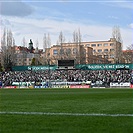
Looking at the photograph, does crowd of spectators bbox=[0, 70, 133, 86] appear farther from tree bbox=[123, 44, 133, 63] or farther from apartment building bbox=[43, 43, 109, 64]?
tree bbox=[123, 44, 133, 63]

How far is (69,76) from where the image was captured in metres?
72.7

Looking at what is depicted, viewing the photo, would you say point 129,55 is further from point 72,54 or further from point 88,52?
point 88,52

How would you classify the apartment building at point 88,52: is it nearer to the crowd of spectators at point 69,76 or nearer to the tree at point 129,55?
the tree at point 129,55

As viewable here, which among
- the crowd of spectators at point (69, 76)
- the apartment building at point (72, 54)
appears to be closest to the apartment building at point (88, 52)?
the apartment building at point (72, 54)

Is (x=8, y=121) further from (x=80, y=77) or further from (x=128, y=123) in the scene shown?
(x=80, y=77)

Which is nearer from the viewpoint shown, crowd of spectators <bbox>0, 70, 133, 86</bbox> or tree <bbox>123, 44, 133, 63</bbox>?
crowd of spectators <bbox>0, 70, 133, 86</bbox>

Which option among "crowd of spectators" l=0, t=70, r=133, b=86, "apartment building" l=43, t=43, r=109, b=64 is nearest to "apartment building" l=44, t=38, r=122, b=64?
"apartment building" l=43, t=43, r=109, b=64

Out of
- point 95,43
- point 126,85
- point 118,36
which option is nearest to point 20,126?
point 126,85

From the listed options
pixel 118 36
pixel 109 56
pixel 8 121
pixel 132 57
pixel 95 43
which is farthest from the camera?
pixel 95 43

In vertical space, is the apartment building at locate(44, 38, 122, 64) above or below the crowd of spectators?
above

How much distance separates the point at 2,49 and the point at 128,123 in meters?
95.8

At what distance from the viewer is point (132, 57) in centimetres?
10869

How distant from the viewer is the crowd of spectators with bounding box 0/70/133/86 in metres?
68.3

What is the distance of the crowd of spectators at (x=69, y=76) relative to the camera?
6831 centimetres
